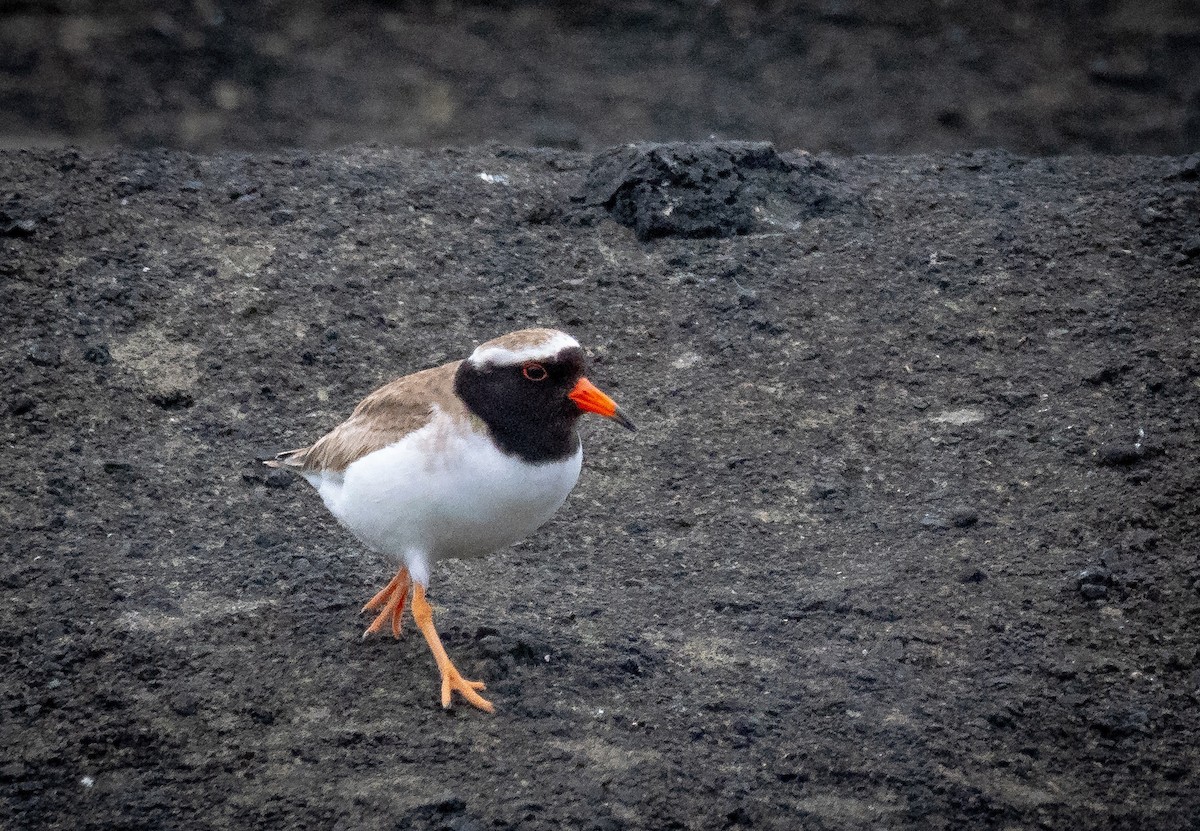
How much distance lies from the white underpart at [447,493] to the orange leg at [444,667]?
95mm

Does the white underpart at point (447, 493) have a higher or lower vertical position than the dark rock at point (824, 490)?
higher

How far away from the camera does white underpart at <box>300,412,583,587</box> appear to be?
5047 mm

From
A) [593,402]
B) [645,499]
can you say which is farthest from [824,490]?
[593,402]

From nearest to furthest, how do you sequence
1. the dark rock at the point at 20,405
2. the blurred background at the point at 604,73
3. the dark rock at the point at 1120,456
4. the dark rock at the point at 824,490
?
1. the dark rock at the point at 1120,456
2. the dark rock at the point at 824,490
3. the dark rock at the point at 20,405
4. the blurred background at the point at 604,73

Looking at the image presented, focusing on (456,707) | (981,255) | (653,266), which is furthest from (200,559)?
(981,255)

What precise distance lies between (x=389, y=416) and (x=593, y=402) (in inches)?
33.8

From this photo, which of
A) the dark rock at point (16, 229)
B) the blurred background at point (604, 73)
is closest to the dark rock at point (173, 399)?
the dark rock at point (16, 229)

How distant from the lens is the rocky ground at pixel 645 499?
4973 mm

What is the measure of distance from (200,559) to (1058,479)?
4.02 metres

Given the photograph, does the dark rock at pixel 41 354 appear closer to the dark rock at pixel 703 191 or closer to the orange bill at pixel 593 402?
the dark rock at pixel 703 191

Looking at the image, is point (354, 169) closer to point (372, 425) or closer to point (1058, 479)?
point (372, 425)

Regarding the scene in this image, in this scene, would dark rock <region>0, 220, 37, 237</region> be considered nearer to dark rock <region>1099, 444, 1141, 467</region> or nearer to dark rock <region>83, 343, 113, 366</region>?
dark rock <region>83, 343, 113, 366</region>

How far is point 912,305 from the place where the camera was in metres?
7.80

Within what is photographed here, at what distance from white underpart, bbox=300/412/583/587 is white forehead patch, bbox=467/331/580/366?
27cm
